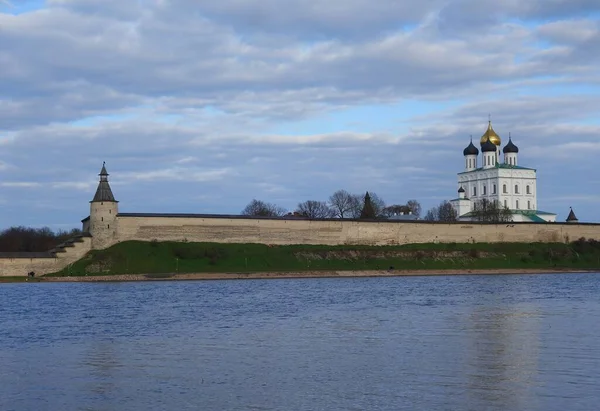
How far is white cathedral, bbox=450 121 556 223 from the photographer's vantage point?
3474 inches

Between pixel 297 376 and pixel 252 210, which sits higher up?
pixel 252 210

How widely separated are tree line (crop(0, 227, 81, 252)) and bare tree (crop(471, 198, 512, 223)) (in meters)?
37.3

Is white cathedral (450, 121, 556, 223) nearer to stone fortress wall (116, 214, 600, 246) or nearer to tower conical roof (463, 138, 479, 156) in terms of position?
tower conical roof (463, 138, 479, 156)

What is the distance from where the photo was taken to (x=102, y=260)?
176 feet

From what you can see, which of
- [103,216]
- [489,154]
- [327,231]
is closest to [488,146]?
[489,154]

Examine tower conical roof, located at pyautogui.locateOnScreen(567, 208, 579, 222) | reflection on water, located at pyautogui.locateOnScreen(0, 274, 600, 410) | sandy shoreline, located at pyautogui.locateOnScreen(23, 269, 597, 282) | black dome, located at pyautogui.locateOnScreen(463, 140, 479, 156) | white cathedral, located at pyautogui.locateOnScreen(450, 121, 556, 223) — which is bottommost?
reflection on water, located at pyautogui.locateOnScreen(0, 274, 600, 410)

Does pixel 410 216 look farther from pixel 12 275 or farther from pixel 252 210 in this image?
pixel 12 275

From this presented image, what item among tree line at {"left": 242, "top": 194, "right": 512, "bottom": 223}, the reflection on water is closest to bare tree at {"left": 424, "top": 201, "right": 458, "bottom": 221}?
tree line at {"left": 242, "top": 194, "right": 512, "bottom": 223}

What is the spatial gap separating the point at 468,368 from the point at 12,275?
41.9m

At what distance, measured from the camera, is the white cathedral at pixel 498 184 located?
8825 cm

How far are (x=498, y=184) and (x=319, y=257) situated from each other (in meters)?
34.2

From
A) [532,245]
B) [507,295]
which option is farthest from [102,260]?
[532,245]

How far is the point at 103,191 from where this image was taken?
58438mm

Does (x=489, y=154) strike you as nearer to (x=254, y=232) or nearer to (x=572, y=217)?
(x=572, y=217)
